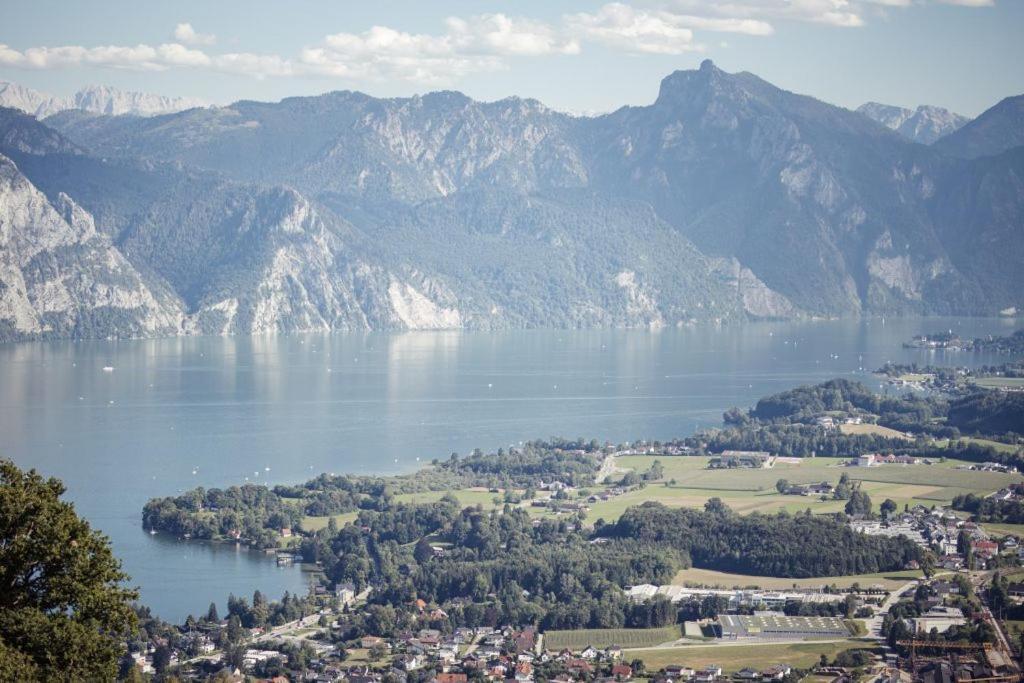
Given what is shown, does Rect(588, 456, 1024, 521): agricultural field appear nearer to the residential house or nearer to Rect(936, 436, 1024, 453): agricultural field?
Rect(936, 436, 1024, 453): agricultural field

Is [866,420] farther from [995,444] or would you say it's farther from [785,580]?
[785,580]

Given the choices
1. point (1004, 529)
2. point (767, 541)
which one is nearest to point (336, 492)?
point (767, 541)

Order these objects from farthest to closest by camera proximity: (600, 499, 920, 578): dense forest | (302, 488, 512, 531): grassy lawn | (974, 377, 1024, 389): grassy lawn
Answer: (974, 377, 1024, 389): grassy lawn < (302, 488, 512, 531): grassy lawn < (600, 499, 920, 578): dense forest

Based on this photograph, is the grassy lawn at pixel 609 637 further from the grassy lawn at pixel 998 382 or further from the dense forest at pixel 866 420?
the grassy lawn at pixel 998 382

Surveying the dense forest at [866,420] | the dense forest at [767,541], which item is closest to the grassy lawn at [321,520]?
the dense forest at [767,541]

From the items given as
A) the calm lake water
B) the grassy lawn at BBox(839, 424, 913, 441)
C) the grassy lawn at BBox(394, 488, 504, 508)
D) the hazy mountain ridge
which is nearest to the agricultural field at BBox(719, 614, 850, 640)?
the calm lake water
